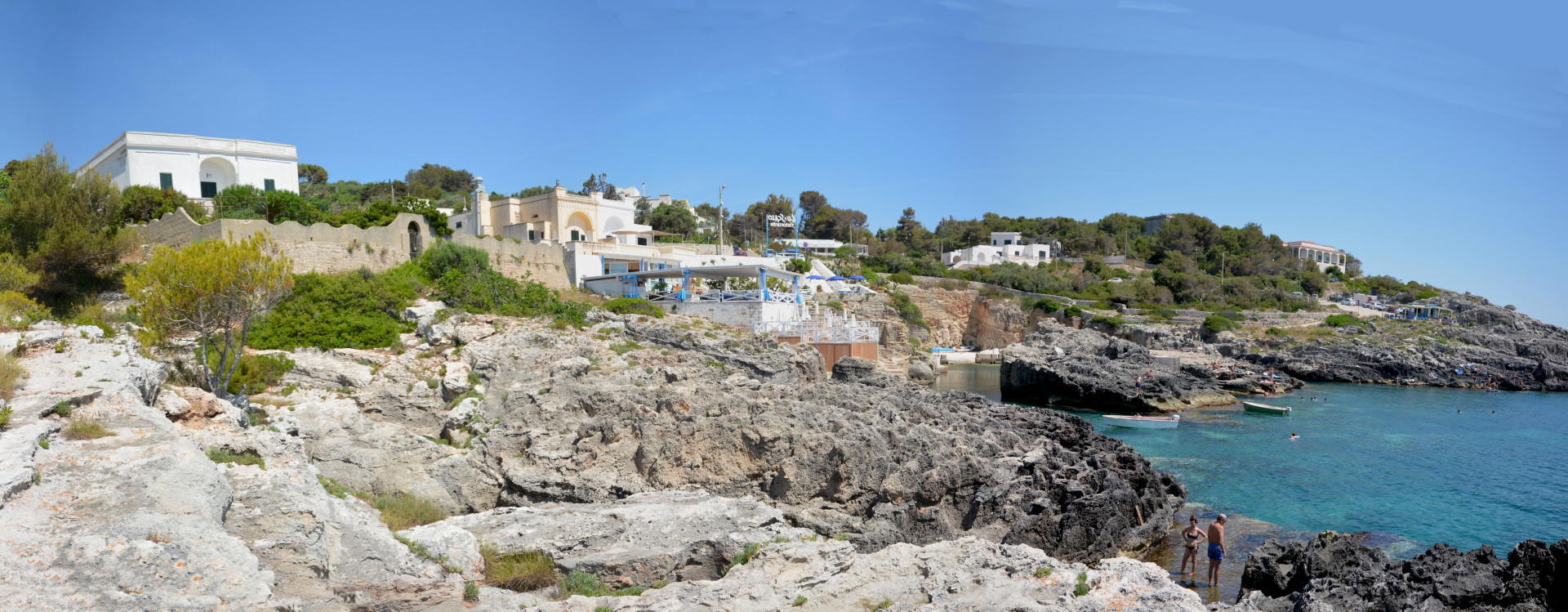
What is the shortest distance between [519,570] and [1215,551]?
34.7 ft

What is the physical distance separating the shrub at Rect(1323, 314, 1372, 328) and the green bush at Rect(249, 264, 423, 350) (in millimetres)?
57930

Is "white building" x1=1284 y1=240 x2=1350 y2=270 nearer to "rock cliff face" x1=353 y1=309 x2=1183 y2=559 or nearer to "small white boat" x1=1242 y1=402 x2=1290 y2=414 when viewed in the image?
"small white boat" x1=1242 y1=402 x2=1290 y2=414

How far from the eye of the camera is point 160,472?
24.2ft

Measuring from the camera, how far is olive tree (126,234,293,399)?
1231 cm

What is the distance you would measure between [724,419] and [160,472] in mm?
7913

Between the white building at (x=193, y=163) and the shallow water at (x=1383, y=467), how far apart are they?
3409cm

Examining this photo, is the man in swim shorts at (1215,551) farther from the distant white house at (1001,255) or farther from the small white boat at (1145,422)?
the distant white house at (1001,255)

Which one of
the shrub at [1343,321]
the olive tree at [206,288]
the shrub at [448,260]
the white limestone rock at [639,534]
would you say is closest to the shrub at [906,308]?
the shrub at [1343,321]

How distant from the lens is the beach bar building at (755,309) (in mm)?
30297

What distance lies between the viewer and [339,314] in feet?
66.0

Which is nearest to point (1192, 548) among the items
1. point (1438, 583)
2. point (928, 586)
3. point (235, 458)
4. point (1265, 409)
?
point (1438, 583)

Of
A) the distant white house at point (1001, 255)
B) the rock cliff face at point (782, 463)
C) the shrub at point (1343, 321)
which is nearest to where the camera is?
the rock cliff face at point (782, 463)

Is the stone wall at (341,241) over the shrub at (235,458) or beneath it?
over

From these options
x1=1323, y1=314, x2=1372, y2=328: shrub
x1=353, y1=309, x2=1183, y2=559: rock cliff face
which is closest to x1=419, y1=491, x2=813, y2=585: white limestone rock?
x1=353, y1=309, x2=1183, y2=559: rock cliff face
